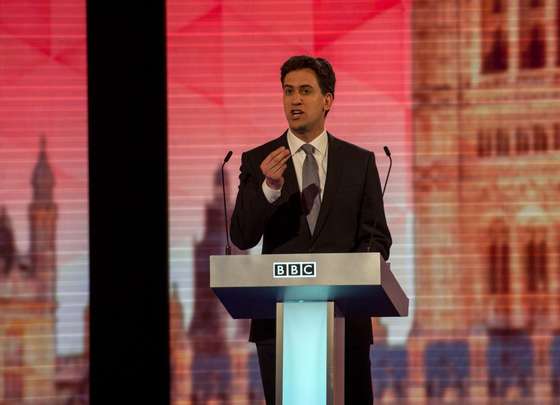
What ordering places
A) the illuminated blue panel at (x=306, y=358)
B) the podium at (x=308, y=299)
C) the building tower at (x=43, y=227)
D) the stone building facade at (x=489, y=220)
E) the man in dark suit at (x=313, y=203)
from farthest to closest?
the building tower at (x=43, y=227), the stone building facade at (x=489, y=220), the man in dark suit at (x=313, y=203), the illuminated blue panel at (x=306, y=358), the podium at (x=308, y=299)

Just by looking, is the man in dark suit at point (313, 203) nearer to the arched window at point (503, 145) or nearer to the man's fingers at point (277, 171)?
the man's fingers at point (277, 171)

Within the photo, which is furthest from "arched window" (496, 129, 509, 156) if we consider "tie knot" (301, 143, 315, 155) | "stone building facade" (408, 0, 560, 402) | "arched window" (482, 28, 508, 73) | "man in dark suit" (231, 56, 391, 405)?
"tie knot" (301, 143, 315, 155)

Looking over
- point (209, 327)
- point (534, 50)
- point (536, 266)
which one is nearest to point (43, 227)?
point (209, 327)

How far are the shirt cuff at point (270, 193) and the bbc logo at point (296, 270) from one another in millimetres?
401

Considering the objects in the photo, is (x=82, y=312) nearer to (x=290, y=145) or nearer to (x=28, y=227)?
(x=28, y=227)

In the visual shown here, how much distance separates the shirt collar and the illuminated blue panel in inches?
29.0

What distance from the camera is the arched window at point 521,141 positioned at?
5879 millimetres

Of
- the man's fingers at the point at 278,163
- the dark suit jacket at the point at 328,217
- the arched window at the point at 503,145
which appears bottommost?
the dark suit jacket at the point at 328,217

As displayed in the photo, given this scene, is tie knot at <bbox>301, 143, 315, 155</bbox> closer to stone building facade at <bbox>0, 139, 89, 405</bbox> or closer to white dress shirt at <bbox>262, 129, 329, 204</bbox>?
white dress shirt at <bbox>262, 129, 329, 204</bbox>

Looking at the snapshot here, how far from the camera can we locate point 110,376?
572cm

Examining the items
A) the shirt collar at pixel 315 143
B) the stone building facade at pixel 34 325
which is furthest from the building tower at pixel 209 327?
the shirt collar at pixel 315 143

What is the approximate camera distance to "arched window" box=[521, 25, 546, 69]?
6.00 m

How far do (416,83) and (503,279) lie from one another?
996 millimetres

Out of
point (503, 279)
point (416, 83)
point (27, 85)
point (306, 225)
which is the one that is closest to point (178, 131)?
point (27, 85)
